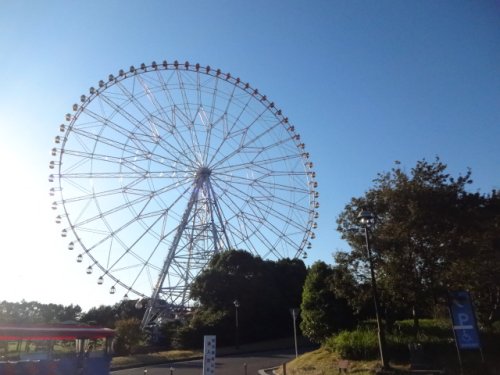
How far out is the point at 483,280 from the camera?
16594mm

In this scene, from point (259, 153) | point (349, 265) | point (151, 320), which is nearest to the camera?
point (349, 265)

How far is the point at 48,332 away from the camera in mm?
17734

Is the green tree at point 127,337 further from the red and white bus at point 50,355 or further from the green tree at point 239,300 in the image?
the red and white bus at point 50,355

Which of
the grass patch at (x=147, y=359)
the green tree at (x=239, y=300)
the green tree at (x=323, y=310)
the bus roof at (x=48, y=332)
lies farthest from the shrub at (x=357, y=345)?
the green tree at (x=239, y=300)

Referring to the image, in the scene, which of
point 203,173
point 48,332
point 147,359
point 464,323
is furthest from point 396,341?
point 203,173

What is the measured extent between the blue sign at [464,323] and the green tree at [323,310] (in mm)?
7493

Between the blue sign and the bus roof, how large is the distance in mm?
13863

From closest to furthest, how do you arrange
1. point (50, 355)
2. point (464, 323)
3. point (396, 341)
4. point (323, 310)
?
point (464, 323) < point (396, 341) < point (50, 355) < point (323, 310)

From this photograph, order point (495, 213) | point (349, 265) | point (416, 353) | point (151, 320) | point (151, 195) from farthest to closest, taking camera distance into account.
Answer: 1. point (151, 320)
2. point (151, 195)
3. point (495, 213)
4. point (349, 265)
5. point (416, 353)

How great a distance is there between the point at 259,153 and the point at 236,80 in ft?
21.5

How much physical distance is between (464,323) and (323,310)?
30.2ft

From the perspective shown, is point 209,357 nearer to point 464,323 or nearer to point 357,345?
point 357,345

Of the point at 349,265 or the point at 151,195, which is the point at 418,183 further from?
the point at 151,195

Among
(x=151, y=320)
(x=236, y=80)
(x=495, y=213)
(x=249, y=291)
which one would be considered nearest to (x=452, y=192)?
(x=495, y=213)
